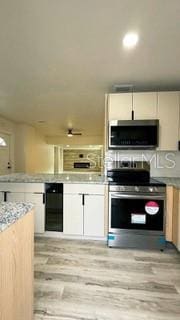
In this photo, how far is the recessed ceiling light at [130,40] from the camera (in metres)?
1.93

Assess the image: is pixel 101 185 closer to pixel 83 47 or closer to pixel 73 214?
pixel 73 214

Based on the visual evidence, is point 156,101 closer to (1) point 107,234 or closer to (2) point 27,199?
(1) point 107,234

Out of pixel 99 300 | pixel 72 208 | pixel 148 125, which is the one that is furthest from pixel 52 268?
pixel 148 125

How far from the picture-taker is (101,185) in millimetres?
3090

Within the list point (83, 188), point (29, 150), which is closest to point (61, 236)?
point (83, 188)

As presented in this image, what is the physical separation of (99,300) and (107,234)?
4.06 ft

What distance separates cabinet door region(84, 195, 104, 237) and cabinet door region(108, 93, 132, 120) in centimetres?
126

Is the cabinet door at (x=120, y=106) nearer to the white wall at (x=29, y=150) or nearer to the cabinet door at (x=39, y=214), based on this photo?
the cabinet door at (x=39, y=214)

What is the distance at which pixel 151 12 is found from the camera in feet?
5.32

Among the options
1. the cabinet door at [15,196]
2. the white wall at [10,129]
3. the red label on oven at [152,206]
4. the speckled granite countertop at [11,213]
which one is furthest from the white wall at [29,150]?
the speckled granite countertop at [11,213]

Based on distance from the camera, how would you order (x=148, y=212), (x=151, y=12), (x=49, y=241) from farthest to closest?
(x=49, y=241)
(x=148, y=212)
(x=151, y=12)

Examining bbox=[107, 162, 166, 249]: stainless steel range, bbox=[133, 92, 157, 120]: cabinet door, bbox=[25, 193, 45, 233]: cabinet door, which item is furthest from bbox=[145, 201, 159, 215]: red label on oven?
bbox=[25, 193, 45, 233]: cabinet door

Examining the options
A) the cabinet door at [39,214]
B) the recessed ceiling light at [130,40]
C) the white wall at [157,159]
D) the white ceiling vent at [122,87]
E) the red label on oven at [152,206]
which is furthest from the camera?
the white wall at [157,159]

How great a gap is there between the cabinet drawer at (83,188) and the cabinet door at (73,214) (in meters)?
0.07
